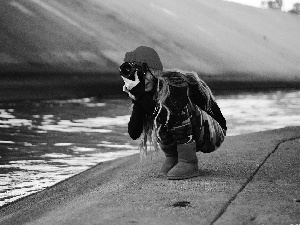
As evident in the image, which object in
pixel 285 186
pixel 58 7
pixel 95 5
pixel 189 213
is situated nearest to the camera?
pixel 189 213

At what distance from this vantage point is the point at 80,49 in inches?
977

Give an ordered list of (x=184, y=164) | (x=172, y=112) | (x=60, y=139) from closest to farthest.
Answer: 1. (x=172, y=112)
2. (x=184, y=164)
3. (x=60, y=139)

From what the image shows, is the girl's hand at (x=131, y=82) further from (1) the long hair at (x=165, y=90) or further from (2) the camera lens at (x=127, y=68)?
(1) the long hair at (x=165, y=90)

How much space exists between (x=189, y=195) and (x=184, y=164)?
16.2 inches

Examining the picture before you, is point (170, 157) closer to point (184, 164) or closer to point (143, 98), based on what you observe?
→ point (184, 164)

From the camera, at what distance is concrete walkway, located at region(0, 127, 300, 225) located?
7.13ft

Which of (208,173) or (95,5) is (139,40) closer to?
(95,5)

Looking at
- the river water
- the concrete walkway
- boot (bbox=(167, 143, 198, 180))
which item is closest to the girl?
boot (bbox=(167, 143, 198, 180))

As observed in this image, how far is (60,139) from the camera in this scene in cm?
583

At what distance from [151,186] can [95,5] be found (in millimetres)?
27833

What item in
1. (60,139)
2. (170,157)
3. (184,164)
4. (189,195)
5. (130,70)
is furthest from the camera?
(60,139)

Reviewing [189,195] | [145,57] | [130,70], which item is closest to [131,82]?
[130,70]

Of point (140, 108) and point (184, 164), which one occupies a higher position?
point (140, 108)

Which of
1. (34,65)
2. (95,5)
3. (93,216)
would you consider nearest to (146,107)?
(93,216)
